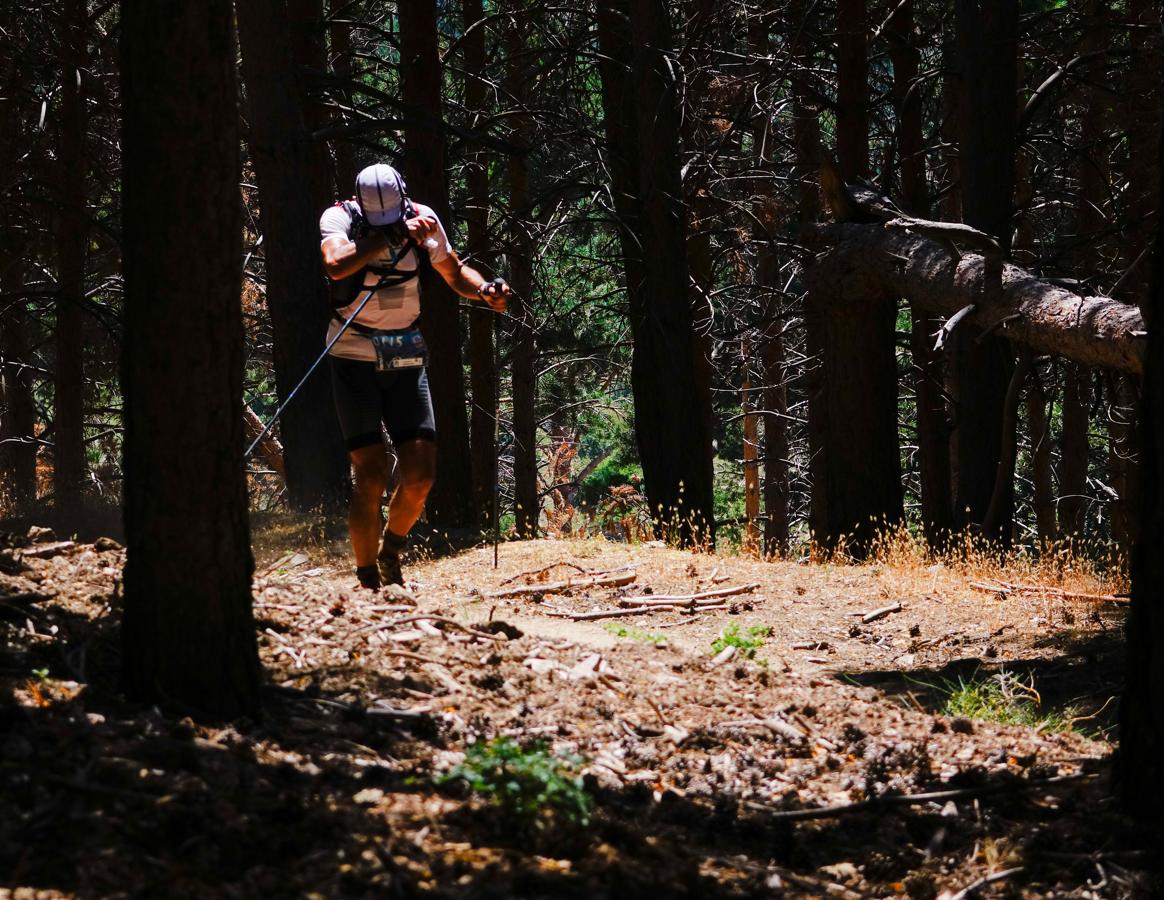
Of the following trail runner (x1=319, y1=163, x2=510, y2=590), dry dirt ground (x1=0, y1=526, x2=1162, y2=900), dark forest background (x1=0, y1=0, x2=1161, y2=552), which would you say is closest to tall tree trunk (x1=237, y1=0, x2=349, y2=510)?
dark forest background (x1=0, y1=0, x2=1161, y2=552)

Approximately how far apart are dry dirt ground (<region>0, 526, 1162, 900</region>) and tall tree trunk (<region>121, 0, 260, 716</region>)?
294 millimetres

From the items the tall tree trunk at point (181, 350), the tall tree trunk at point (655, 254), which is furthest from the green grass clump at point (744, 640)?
the tall tree trunk at point (655, 254)

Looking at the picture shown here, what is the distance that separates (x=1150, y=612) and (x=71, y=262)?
13.5 meters

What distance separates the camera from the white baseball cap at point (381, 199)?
6707 millimetres

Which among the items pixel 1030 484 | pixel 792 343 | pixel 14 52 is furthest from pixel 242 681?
Answer: pixel 1030 484

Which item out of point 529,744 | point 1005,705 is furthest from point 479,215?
point 529,744

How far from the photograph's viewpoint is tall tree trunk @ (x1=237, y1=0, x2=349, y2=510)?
11.5 m

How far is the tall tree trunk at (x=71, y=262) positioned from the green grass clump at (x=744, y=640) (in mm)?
7221

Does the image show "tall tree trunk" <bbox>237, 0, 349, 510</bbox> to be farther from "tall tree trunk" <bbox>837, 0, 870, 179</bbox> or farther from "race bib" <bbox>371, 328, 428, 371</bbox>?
"tall tree trunk" <bbox>837, 0, 870, 179</bbox>

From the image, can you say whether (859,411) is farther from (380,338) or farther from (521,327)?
(521,327)

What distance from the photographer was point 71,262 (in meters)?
14.7

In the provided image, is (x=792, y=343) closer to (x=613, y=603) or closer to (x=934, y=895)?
(x=613, y=603)

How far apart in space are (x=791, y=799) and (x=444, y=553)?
728 centimetres

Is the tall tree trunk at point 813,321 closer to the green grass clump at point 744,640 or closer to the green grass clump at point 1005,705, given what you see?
the green grass clump at point 744,640
